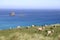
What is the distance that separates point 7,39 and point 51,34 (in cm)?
470

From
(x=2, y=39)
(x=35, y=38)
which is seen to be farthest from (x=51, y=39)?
(x=2, y=39)

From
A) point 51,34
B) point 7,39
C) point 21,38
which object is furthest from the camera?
point 51,34

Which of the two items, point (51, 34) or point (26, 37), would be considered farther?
point (51, 34)

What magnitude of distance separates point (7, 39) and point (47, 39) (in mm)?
3381

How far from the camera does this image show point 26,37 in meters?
14.2

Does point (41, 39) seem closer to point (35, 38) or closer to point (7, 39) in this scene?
point (35, 38)

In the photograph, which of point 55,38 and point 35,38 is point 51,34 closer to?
point 55,38

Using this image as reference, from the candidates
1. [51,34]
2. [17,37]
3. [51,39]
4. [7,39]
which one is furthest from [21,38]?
[51,34]

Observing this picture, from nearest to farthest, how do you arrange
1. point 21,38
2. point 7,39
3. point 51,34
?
point 21,38 → point 7,39 → point 51,34

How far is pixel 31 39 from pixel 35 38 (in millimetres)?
417

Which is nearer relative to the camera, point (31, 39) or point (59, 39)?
point (31, 39)

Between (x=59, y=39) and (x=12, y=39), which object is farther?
(x=59, y=39)

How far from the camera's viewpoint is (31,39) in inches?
550

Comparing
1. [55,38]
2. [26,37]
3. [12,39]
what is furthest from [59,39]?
[12,39]
